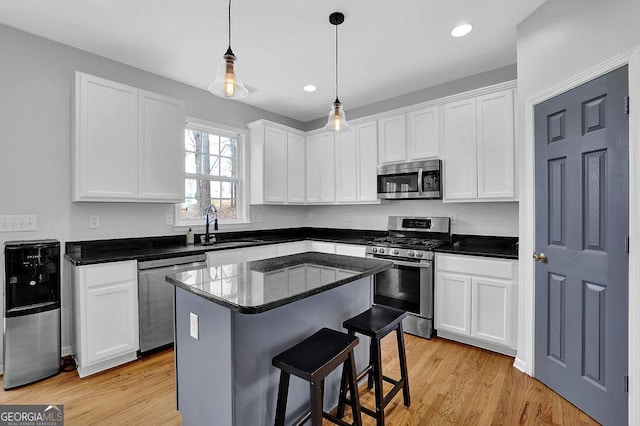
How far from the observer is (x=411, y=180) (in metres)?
3.54

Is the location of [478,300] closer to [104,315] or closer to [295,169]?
[295,169]

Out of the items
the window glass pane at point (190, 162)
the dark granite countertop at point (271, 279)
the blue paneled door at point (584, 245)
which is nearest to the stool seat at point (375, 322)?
the dark granite countertop at point (271, 279)

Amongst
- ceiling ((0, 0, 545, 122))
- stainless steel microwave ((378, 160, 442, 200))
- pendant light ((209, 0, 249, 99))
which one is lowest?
stainless steel microwave ((378, 160, 442, 200))

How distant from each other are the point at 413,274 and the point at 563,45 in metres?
2.15

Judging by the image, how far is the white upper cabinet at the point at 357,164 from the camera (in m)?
3.90

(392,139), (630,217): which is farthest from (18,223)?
(630,217)

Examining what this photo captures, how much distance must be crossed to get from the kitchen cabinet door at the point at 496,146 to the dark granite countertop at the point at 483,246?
1.70 feet

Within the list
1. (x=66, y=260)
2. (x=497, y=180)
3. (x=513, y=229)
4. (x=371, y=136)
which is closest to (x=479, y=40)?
(x=497, y=180)

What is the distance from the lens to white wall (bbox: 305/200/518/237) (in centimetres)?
325

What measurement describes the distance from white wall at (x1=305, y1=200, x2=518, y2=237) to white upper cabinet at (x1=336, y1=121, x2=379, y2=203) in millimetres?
332

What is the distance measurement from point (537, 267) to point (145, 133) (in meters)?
3.49

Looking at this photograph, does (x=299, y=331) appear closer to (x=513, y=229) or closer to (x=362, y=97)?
(x=513, y=229)

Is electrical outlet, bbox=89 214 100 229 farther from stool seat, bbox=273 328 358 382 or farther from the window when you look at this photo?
stool seat, bbox=273 328 358 382

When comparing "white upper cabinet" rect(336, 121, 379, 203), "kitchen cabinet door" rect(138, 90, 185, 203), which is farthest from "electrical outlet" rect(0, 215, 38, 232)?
"white upper cabinet" rect(336, 121, 379, 203)
